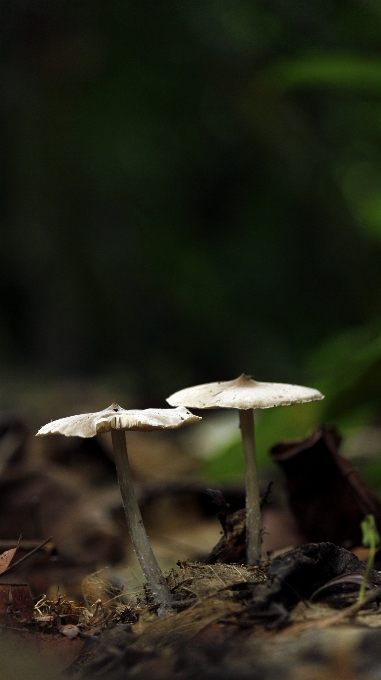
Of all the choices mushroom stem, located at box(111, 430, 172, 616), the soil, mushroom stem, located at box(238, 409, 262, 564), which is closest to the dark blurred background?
mushroom stem, located at box(238, 409, 262, 564)

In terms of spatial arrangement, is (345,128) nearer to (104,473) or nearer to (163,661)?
(104,473)

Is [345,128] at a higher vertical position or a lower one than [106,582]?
higher

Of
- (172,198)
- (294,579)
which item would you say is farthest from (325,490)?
(172,198)

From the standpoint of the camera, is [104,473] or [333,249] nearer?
[104,473]

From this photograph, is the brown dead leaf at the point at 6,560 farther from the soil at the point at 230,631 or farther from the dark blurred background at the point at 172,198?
the dark blurred background at the point at 172,198

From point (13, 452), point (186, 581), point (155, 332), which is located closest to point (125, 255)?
point (155, 332)

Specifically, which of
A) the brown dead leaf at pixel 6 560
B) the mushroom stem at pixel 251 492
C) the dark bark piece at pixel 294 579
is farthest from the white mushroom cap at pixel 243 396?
the brown dead leaf at pixel 6 560
